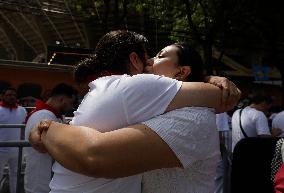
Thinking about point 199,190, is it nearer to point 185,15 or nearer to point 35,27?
point 185,15

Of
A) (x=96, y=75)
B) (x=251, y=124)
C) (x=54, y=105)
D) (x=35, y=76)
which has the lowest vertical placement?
(x=35, y=76)

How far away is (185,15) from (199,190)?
59.5ft

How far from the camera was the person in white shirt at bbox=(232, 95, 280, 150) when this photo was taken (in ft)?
23.7

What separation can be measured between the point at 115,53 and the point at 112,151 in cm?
41

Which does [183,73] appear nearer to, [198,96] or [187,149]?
[198,96]

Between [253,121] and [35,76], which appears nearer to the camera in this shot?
[253,121]

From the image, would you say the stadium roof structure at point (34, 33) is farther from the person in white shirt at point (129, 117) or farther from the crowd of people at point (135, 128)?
the person in white shirt at point (129, 117)

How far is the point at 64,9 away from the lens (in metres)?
24.8

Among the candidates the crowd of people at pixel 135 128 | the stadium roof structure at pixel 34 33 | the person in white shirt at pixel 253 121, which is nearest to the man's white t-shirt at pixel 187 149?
the crowd of people at pixel 135 128

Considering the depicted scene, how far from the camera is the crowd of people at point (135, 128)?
1626 mm

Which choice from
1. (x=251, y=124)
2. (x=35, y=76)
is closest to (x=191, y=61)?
(x=251, y=124)

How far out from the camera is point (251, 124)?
7.33 metres

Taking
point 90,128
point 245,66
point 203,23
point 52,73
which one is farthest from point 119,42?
point 245,66

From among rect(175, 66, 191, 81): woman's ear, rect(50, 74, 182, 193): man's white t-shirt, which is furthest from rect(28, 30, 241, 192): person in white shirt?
rect(175, 66, 191, 81): woman's ear
